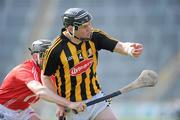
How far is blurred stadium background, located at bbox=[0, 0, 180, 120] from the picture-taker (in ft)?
47.7

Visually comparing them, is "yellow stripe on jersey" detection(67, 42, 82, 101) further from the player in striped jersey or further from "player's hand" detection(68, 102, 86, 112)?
"player's hand" detection(68, 102, 86, 112)

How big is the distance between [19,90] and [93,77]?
1073 millimetres

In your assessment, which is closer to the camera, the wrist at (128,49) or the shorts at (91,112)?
the wrist at (128,49)

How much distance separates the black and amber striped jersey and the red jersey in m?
0.42

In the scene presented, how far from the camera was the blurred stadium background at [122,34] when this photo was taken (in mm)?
14547

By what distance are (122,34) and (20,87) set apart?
850cm

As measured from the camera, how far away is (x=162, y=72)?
14.9 meters

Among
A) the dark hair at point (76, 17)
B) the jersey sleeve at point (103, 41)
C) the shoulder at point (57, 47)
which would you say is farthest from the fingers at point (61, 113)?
the dark hair at point (76, 17)

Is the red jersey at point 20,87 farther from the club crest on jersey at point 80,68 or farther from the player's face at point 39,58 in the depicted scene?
the club crest on jersey at point 80,68

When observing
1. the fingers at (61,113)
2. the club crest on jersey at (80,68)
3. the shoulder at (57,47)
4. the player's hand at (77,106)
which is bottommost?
the fingers at (61,113)

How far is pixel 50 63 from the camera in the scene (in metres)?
6.16

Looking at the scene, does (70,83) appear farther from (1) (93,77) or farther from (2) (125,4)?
(2) (125,4)

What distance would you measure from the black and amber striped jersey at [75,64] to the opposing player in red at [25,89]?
162 mm

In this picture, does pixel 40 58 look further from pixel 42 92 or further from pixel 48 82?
pixel 42 92
